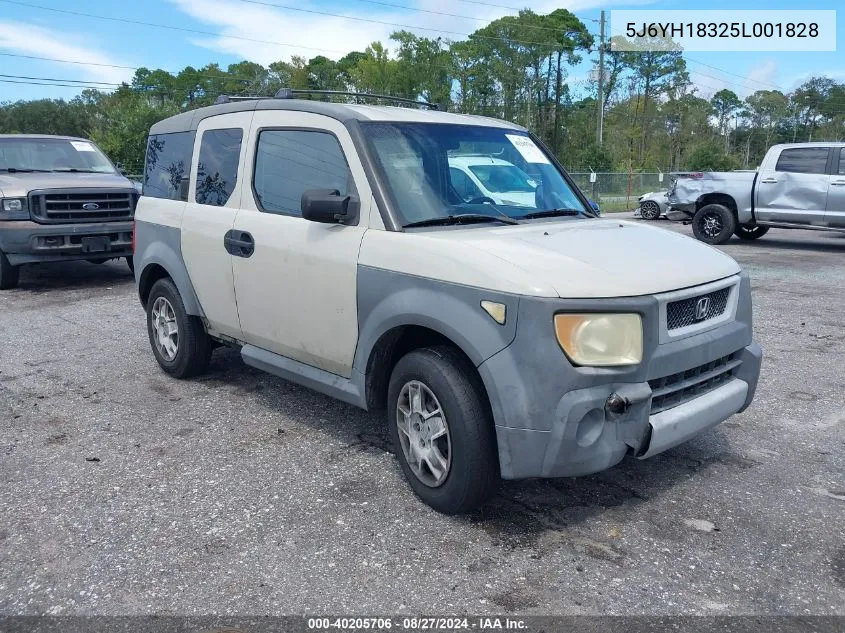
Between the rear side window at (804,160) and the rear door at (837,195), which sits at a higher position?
the rear side window at (804,160)

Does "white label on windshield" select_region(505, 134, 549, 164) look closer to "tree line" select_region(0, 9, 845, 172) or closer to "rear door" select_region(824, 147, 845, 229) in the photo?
"rear door" select_region(824, 147, 845, 229)

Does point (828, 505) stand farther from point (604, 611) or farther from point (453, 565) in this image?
point (453, 565)

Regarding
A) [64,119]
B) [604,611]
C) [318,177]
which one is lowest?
[604,611]

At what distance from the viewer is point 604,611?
9.37ft

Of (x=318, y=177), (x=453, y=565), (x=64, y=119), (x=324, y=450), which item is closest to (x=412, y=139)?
(x=318, y=177)

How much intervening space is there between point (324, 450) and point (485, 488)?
1326 mm

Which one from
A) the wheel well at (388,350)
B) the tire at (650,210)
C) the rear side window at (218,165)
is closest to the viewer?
the wheel well at (388,350)

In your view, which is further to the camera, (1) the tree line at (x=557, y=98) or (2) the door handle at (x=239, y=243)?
(1) the tree line at (x=557, y=98)

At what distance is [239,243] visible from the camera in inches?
182

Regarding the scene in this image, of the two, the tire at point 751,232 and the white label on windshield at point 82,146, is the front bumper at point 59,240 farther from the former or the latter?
the tire at point 751,232

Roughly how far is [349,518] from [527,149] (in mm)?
2605

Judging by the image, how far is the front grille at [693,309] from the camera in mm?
3352

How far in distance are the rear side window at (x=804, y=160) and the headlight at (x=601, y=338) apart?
12.6m

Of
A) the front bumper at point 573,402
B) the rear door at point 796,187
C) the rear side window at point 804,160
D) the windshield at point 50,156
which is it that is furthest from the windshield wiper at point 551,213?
the rear side window at point 804,160
